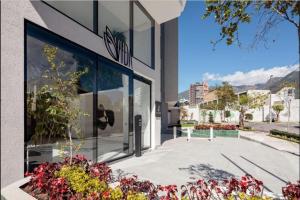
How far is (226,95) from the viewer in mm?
30719

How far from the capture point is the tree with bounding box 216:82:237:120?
99.8ft

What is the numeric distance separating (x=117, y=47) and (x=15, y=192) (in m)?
5.71

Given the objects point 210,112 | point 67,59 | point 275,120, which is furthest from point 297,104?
point 67,59

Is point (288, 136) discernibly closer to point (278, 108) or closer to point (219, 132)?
point (219, 132)

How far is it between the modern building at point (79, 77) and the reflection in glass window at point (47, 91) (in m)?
0.02

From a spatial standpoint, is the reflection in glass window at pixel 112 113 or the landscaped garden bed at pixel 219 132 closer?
the reflection in glass window at pixel 112 113

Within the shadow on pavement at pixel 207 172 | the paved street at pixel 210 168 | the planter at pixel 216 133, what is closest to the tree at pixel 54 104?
the paved street at pixel 210 168

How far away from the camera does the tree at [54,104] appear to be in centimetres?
432

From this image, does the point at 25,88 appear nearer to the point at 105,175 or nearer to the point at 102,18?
the point at 105,175

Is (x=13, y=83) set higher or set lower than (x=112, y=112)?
higher

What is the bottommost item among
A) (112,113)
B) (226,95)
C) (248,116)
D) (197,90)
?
(248,116)

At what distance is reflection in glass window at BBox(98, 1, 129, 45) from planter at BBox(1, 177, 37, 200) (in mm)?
4927

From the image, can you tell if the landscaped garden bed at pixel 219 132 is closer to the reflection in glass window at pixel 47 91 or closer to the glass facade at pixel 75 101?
the glass facade at pixel 75 101

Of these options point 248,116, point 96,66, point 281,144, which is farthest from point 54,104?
point 248,116
